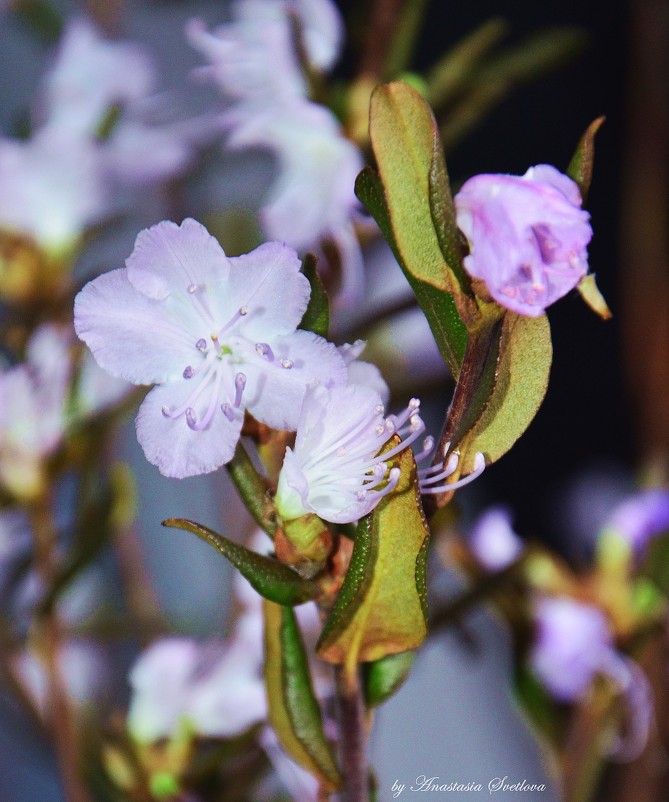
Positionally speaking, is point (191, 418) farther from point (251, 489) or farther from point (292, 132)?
point (292, 132)

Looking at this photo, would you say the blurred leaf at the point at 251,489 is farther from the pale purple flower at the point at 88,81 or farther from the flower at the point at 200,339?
the pale purple flower at the point at 88,81

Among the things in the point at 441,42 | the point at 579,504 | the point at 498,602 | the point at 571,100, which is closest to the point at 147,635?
the point at 498,602

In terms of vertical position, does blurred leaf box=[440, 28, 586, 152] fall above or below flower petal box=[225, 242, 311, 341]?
below

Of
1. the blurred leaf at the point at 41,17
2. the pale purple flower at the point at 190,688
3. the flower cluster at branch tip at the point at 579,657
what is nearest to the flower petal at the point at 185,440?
the pale purple flower at the point at 190,688

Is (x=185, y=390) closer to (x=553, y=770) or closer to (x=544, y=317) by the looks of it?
(x=544, y=317)

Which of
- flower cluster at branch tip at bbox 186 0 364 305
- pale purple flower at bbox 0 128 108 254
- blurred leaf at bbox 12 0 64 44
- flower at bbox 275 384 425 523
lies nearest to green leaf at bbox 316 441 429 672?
flower at bbox 275 384 425 523

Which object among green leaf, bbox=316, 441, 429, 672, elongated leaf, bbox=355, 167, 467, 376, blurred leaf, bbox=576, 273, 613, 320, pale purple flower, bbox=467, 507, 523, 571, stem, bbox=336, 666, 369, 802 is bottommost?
pale purple flower, bbox=467, 507, 523, 571

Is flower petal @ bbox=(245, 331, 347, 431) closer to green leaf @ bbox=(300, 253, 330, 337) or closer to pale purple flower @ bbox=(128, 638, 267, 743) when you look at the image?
green leaf @ bbox=(300, 253, 330, 337)

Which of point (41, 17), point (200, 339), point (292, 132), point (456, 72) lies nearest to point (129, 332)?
point (200, 339)
